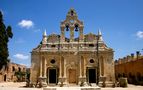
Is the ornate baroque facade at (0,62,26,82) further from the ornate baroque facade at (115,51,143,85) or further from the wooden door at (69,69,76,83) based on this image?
the ornate baroque facade at (115,51,143,85)

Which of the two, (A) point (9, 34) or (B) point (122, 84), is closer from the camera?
(B) point (122, 84)

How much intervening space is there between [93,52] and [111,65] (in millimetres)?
3370

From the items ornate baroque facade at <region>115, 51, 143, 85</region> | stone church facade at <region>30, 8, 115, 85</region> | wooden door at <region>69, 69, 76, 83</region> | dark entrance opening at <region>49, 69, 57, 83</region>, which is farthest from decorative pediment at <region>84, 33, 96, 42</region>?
ornate baroque facade at <region>115, 51, 143, 85</region>

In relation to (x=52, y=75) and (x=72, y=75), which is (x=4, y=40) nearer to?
(x=52, y=75)

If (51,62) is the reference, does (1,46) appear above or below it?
above

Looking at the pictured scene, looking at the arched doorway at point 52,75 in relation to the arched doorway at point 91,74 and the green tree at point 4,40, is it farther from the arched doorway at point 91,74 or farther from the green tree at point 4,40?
the green tree at point 4,40

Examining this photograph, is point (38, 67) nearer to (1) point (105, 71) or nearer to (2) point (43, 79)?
(2) point (43, 79)

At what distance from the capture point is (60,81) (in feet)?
121

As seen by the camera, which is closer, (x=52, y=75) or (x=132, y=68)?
(x=52, y=75)

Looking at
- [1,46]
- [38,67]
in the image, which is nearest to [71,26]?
[38,67]

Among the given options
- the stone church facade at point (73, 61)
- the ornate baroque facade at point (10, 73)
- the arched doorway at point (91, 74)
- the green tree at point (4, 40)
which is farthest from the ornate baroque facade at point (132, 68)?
the ornate baroque facade at point (10, 73)

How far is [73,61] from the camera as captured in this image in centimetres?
3781

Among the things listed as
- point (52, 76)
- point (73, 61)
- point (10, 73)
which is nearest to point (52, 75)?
point (52, 76)

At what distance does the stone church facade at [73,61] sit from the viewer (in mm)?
37156
